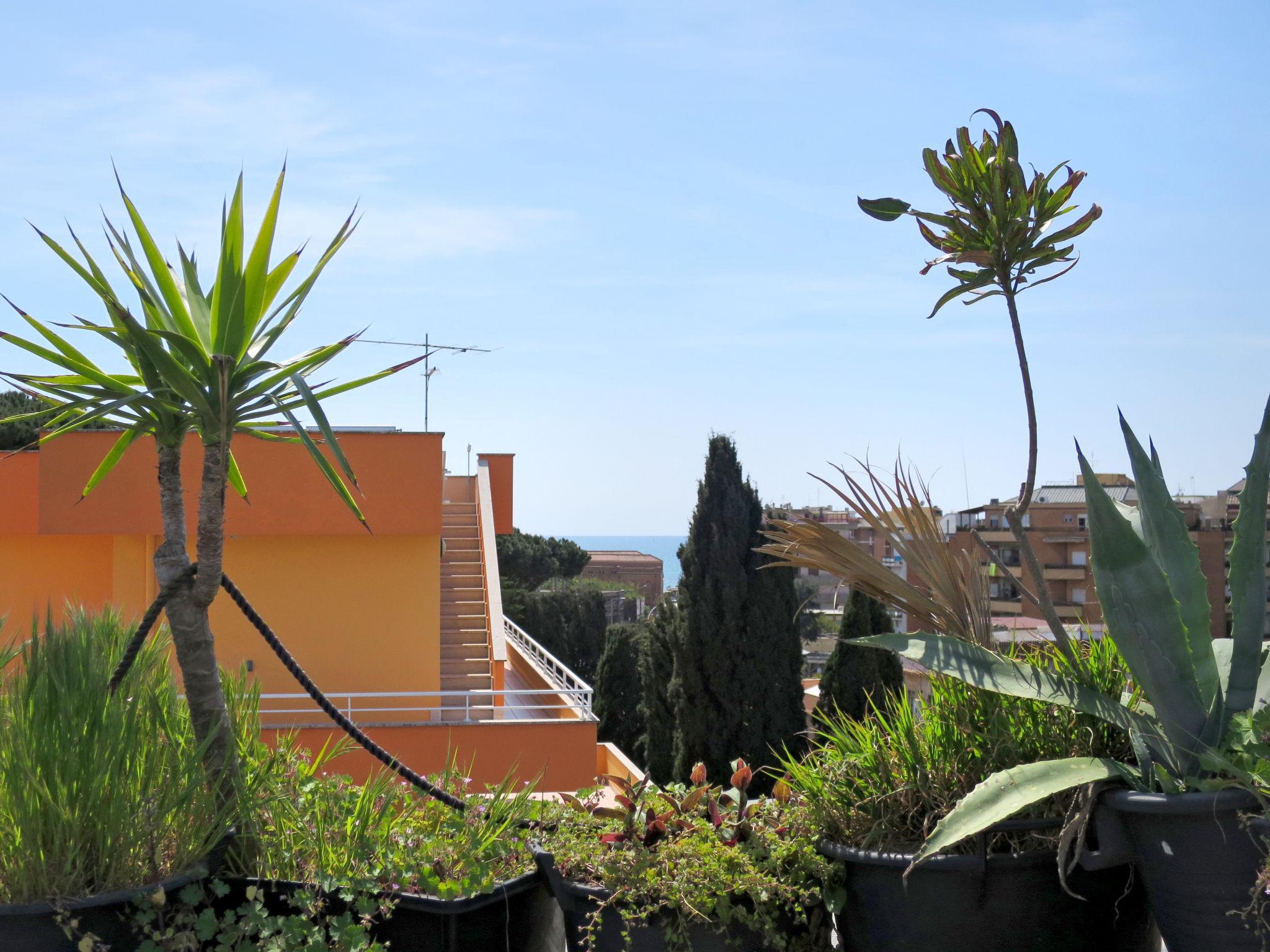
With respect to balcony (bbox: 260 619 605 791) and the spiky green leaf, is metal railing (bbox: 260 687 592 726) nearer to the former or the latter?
balcony (bbox: 260 619 605 791)

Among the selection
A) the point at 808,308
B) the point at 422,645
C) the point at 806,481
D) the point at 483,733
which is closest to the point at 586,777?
the point at 483,733

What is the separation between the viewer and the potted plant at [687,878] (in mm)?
1962

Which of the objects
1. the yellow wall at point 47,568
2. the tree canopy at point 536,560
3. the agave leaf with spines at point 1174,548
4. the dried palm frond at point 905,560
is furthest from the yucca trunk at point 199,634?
the tree canopy at point 536,560

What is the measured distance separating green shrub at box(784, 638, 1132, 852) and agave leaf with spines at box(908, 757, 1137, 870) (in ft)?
0.57

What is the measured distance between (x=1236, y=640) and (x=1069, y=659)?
34cm

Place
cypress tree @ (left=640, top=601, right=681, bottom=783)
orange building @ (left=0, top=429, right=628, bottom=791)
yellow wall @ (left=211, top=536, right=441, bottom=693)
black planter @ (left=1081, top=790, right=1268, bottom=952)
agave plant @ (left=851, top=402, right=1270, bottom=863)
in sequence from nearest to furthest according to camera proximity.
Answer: black planter @ (left=1081, top=790, right=1268, bottom=952) → agave plant @ (left=851, top=402, right=1270, bottom=863) → orange building @ (left=0, top=429, right=628, bottom=791) → yellow wall @ (left=211, top=536, right=441, bottom=693) → cypress tree @ (left=640, top=601, right=681, bottom=783)

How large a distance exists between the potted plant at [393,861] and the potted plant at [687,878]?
105mm

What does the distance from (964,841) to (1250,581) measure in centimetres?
77

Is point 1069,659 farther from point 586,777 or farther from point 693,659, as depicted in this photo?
point 693,659

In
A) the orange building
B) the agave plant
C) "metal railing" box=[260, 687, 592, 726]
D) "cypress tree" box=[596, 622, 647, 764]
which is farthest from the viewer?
"cypress tree" box=[596, 622, 647, 764]

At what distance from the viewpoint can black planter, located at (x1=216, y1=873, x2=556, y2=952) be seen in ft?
6.51

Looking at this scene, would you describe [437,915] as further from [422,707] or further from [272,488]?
[272,488]

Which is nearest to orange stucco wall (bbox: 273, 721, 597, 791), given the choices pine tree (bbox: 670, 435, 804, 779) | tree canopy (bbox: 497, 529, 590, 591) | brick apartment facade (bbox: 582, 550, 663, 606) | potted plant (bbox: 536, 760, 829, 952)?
pine tree (bbox: 670, 435, 804, 779)

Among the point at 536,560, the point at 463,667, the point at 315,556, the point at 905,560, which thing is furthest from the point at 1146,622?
the point at 536,560
